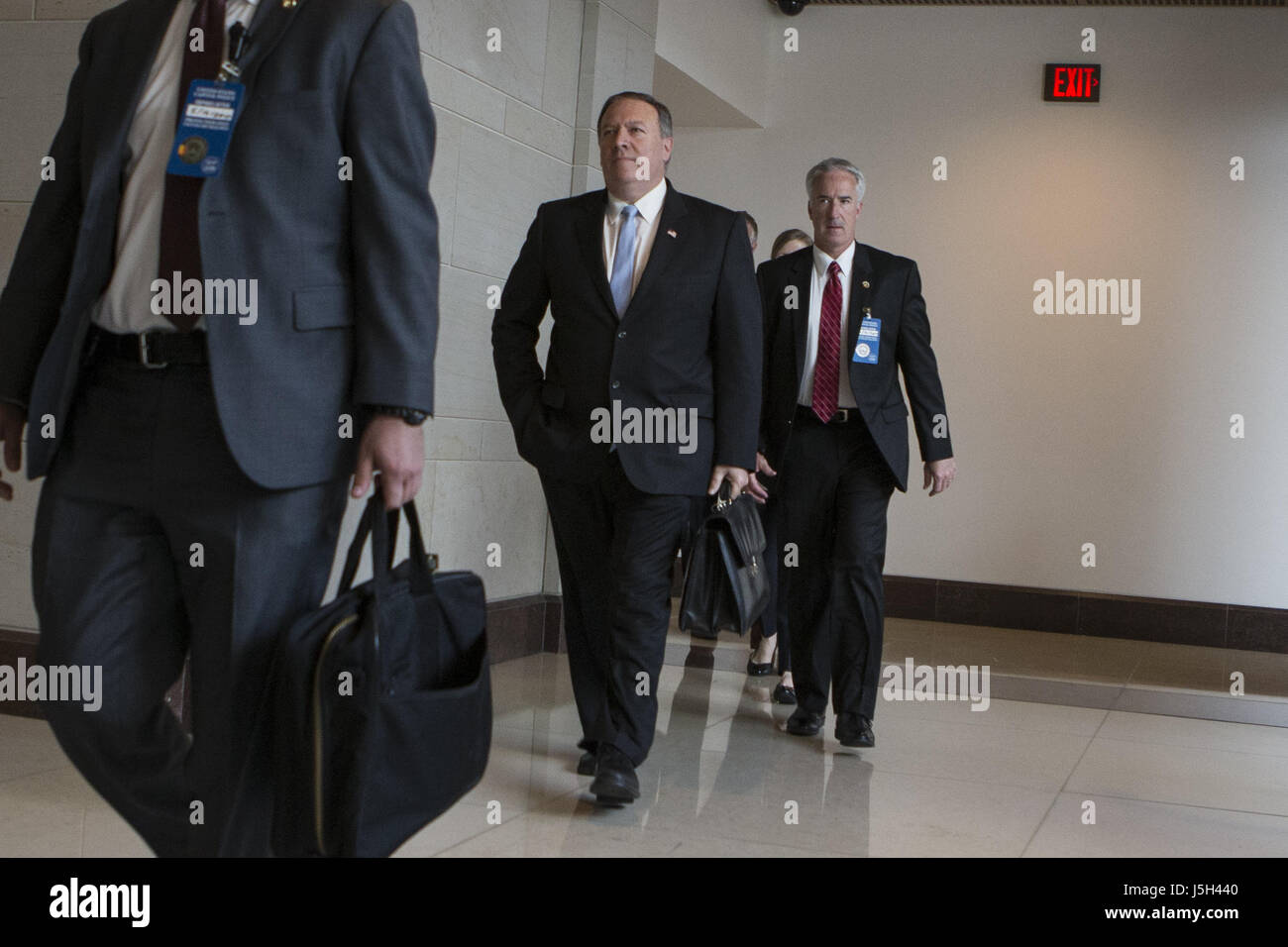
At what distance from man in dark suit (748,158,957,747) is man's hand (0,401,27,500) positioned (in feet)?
8.89

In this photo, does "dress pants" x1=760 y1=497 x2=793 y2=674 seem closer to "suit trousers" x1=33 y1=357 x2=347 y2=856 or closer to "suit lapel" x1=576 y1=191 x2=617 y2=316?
"suit lapel" x1=576 y1=191 x2=617 y2=316

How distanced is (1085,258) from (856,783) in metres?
5.62

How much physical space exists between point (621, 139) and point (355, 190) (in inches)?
77.2

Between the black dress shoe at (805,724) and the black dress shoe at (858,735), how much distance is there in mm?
270

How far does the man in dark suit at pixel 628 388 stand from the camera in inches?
152

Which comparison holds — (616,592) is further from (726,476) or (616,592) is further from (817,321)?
(817,321)

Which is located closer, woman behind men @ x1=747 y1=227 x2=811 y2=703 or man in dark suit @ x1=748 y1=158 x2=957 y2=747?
man in dark suit @ x1=748 y1=158 x2=957 y2=747

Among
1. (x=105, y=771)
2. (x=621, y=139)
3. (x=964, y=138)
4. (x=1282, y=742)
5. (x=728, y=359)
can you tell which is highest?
(x=964, y=138)

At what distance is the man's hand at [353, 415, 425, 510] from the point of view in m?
2.09

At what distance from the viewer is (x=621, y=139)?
3969 mm

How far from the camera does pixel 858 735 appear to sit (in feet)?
15.3

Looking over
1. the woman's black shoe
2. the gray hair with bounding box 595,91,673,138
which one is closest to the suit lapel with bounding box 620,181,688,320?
the gray hair with bounding box 595,91,673,138

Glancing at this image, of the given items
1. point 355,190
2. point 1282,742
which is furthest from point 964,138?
point 355,190

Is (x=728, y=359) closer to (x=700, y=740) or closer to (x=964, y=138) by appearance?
(x=700, y=740)
